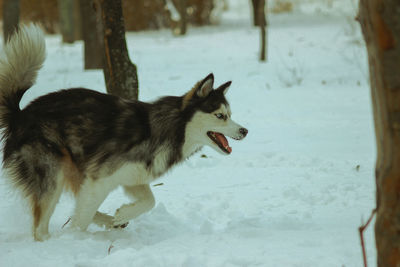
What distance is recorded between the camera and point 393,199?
2.05m

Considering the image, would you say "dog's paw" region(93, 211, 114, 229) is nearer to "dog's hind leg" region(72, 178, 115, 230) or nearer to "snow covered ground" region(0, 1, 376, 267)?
"snow covered ground" region(0, 1, 376, 267)

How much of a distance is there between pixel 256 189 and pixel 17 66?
2615 millimetres

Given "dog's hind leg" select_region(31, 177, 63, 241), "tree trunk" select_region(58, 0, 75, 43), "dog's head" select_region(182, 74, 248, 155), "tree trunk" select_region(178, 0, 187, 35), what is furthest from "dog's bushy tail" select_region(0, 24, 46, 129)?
"tree trunk" select_region(178, 0, 187, 35)

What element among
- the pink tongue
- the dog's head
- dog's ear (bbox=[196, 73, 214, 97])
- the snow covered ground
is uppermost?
dog's ear (bbox=[196, 73, 214, 97])

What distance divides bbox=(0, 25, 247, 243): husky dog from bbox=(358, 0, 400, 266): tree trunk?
1.90 m

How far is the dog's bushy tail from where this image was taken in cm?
369

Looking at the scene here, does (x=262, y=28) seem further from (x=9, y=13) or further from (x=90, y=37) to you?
(x=9, y=13)

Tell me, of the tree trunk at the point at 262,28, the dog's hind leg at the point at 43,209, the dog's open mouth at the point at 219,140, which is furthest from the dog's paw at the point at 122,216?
the tree trunk at the point at 262,28

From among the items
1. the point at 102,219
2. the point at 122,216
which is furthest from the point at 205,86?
the point at 102,219

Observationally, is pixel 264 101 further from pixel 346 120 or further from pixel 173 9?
pixel 173 9

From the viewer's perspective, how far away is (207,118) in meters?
3.93

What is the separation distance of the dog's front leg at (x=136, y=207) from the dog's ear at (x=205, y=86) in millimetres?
893

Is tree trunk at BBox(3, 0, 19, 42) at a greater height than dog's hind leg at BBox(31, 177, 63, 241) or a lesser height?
greater

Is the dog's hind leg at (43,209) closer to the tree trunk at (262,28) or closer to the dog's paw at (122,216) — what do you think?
the dog's paw at (122,216)
